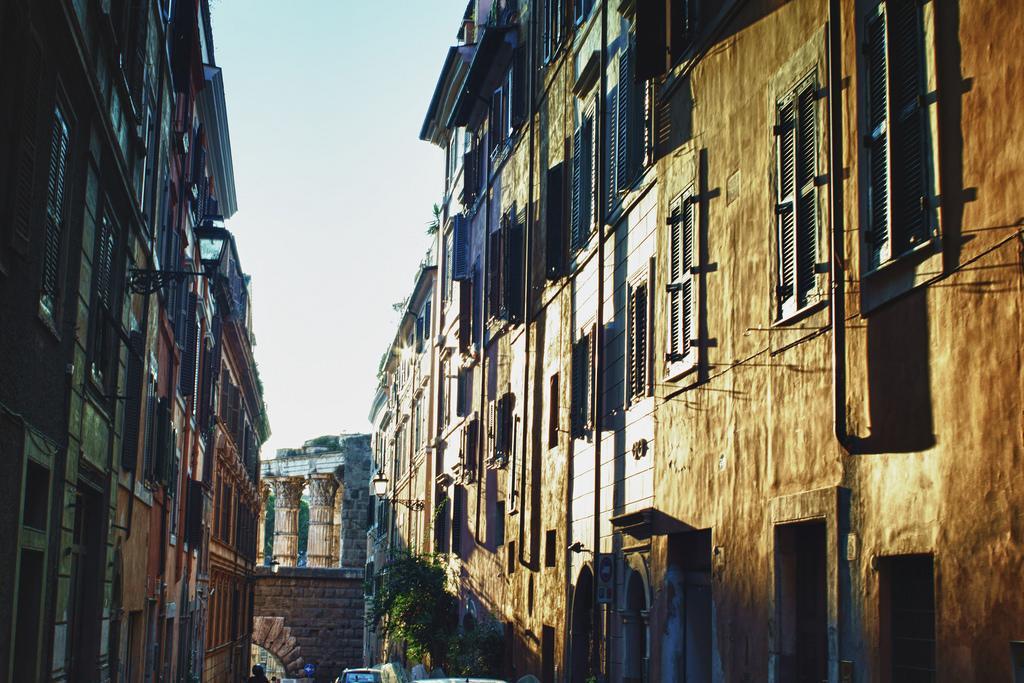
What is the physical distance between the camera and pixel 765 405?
10664mm

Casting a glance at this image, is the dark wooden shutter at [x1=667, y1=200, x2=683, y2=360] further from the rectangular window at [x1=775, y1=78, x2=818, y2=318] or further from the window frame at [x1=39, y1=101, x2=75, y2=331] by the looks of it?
the window frame at [x1=39, y1=101, x2=75, y2=331]

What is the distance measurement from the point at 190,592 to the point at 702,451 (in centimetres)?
1898

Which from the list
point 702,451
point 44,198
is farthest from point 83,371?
point 702,451

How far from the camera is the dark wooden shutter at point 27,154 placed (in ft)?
29.7

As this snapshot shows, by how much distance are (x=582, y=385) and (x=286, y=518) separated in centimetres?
4458

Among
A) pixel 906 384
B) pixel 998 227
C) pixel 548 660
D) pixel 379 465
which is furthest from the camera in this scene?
pixel 379 465

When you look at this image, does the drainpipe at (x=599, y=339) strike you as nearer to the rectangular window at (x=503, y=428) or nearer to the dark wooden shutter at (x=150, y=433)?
the dark wooden shutter at (x=150, y=433)

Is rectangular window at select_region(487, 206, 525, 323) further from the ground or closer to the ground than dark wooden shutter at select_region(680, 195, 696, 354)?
further from the ground

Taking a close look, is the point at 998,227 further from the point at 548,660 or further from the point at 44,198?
the point at 548,660

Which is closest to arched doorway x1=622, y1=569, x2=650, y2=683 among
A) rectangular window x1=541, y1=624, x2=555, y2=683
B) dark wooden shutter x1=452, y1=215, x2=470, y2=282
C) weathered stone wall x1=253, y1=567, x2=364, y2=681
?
rectangular window x1=541, y1=624, x2=555, y2=683

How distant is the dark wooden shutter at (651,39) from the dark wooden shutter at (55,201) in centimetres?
590

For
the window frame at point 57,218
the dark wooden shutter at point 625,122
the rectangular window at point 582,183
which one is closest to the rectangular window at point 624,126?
the dark wooden shutter at point 625,122

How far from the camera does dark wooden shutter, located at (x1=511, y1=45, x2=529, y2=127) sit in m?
23.6

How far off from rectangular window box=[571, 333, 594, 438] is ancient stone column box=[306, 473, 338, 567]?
44.7 metres
